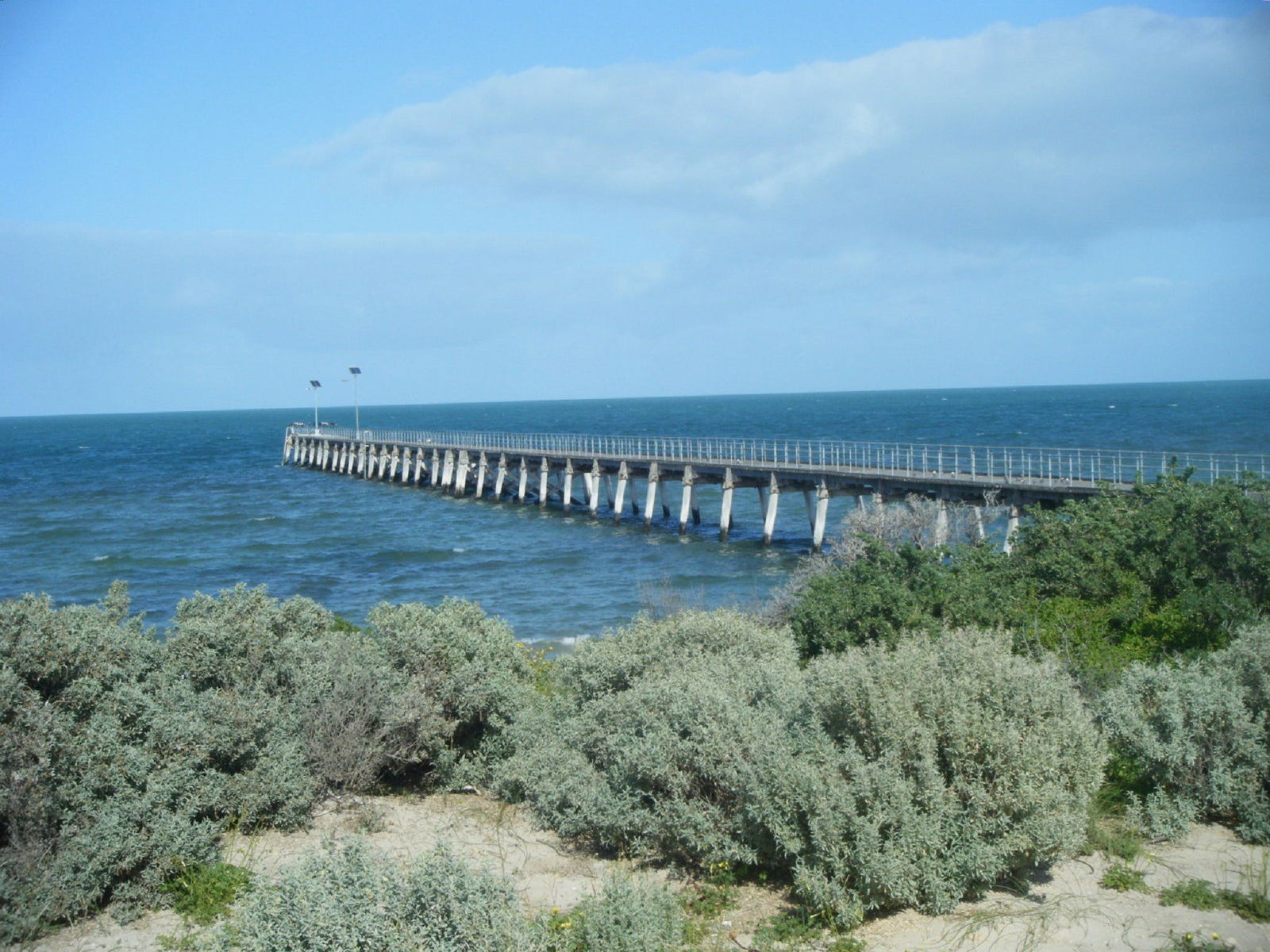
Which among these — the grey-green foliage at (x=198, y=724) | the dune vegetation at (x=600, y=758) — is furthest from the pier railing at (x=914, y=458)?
the grey-green foliage at (x=198, y=724)

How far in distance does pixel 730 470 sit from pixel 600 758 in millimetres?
29765

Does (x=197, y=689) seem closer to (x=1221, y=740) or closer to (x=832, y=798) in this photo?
(x=832, y=798)

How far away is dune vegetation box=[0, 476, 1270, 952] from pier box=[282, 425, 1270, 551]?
468 inches

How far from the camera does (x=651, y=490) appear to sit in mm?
43188

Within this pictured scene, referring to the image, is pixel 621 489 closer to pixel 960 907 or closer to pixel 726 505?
pixel 726 505

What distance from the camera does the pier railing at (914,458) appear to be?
28.8 meters

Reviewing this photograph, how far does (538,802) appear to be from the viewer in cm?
983

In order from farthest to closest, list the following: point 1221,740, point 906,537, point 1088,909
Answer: point 906,537
point 1221,740
point 1088,909

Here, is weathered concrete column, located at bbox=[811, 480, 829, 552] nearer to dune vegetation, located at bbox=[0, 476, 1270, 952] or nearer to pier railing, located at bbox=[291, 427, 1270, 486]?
pier railing, located at bbox=[291, 427, 1270, 486]

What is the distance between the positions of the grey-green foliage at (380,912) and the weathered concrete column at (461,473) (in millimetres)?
50629

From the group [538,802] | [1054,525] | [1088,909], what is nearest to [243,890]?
[538,802]

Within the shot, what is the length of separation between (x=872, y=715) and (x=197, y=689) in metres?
7.01

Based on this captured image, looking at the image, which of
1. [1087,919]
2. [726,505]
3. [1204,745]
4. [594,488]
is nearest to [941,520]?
[726,505]

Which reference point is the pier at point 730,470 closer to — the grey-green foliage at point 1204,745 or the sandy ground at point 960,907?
the grey-green foliage at point 1204,745
